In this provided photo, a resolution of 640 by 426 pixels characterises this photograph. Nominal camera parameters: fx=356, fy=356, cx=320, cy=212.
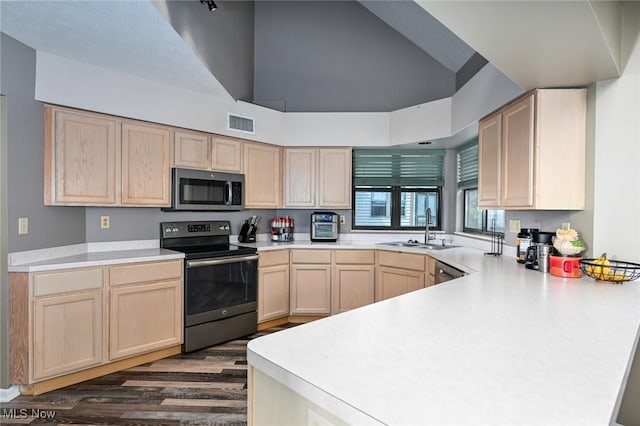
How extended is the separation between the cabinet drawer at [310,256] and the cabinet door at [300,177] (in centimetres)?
61

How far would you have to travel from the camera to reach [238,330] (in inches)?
131

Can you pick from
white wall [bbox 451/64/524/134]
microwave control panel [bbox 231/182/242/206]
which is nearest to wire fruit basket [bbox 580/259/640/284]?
white wall [bbox 451/64/524/134]

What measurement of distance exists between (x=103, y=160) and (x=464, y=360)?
9.56 ft

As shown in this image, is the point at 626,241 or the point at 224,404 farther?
the point at 224,404

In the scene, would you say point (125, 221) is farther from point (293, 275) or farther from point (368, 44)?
point (368, 44)

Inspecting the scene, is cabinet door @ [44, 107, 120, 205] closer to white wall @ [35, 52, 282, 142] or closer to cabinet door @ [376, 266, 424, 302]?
white wall @ [35, 52, 282, 142]

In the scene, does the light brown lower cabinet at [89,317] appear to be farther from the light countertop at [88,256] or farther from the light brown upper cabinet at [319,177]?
the light brown upper cabinet at [319,177]

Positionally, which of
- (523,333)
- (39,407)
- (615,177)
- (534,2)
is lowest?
(39,407)

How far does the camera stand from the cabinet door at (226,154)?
139 inches

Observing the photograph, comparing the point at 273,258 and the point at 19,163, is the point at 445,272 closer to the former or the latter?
the point at 273,258

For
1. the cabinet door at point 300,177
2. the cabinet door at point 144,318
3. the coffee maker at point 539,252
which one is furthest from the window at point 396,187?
the cabinet door at point 144,318

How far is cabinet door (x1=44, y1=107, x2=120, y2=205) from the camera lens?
8.43 feet

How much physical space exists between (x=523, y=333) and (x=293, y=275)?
2873mm

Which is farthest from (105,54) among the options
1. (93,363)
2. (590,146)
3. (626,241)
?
(626,241)
